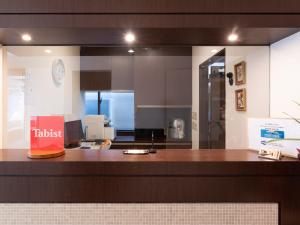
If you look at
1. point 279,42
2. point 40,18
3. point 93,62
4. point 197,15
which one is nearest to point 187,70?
point 93,62

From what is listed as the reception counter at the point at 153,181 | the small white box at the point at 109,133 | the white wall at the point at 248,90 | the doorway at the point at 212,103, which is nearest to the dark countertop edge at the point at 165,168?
the reception counter at the point at 153,181

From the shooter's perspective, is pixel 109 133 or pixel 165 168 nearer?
pixel 165 168

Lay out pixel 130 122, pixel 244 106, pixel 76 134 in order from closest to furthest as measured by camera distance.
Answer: pixel 244 106, pixel 76 134, pixel 130 122

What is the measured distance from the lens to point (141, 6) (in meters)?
1.16

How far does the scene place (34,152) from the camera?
122cm

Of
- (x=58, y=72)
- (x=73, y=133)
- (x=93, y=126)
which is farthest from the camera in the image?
(x=93, y=126)

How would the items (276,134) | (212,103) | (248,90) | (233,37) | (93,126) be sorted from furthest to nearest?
(93,126) < (212,103) < (248,90) < (233,37) < (276,134)

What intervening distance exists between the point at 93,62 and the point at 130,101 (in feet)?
3.42

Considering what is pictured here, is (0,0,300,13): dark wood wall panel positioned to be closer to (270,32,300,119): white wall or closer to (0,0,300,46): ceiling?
(0,0,300,46): ceiling

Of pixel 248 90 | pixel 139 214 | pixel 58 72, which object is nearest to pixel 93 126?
pixel 58 72

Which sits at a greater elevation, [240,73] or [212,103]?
[240,73]

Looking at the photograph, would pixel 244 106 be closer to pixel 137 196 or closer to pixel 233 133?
pixel 233 133

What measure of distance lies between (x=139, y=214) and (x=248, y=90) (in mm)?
1345

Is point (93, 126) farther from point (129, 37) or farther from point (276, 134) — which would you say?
point (276, 134)
